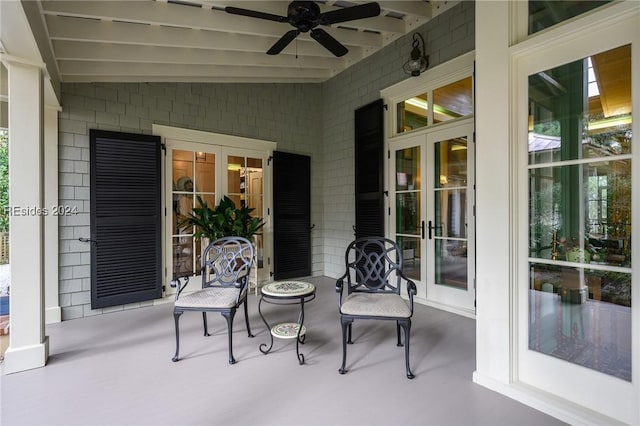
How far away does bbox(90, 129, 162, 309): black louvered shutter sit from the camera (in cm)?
385

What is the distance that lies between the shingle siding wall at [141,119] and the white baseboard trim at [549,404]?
4032 mm

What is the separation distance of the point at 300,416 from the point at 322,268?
13.6 ft

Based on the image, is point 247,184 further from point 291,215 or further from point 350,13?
point 350,13

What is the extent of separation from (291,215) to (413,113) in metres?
2.63

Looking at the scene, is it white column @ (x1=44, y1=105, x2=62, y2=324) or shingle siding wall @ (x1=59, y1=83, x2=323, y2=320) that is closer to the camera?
white column @ (x1=44, y1=105, x2=62, y2=324)

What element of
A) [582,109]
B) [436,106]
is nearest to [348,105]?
[436,106]

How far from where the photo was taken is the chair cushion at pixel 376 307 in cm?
245

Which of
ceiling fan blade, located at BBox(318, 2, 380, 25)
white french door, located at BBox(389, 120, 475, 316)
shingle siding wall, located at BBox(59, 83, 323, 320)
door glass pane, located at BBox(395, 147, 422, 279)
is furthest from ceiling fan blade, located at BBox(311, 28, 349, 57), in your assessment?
shingle siding wall, located at BBox(59, 83, 323, 320)

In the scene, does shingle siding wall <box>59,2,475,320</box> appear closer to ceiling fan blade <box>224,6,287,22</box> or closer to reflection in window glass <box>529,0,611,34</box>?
reflection in window glass <box>529,0,611,34</box>

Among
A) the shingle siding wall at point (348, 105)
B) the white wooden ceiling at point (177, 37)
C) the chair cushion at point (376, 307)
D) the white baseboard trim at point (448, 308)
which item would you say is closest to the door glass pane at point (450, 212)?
the white baseboard trim at point (448, 308)

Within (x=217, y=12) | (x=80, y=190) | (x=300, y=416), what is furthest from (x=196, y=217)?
(x=300, y=416)

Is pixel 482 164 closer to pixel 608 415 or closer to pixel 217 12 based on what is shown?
pixel 608 415

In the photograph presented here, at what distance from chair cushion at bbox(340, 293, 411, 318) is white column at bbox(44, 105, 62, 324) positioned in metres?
3.44

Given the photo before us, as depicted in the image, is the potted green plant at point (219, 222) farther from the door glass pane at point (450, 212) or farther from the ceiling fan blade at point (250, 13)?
the door glass pane at point (450, 212)
